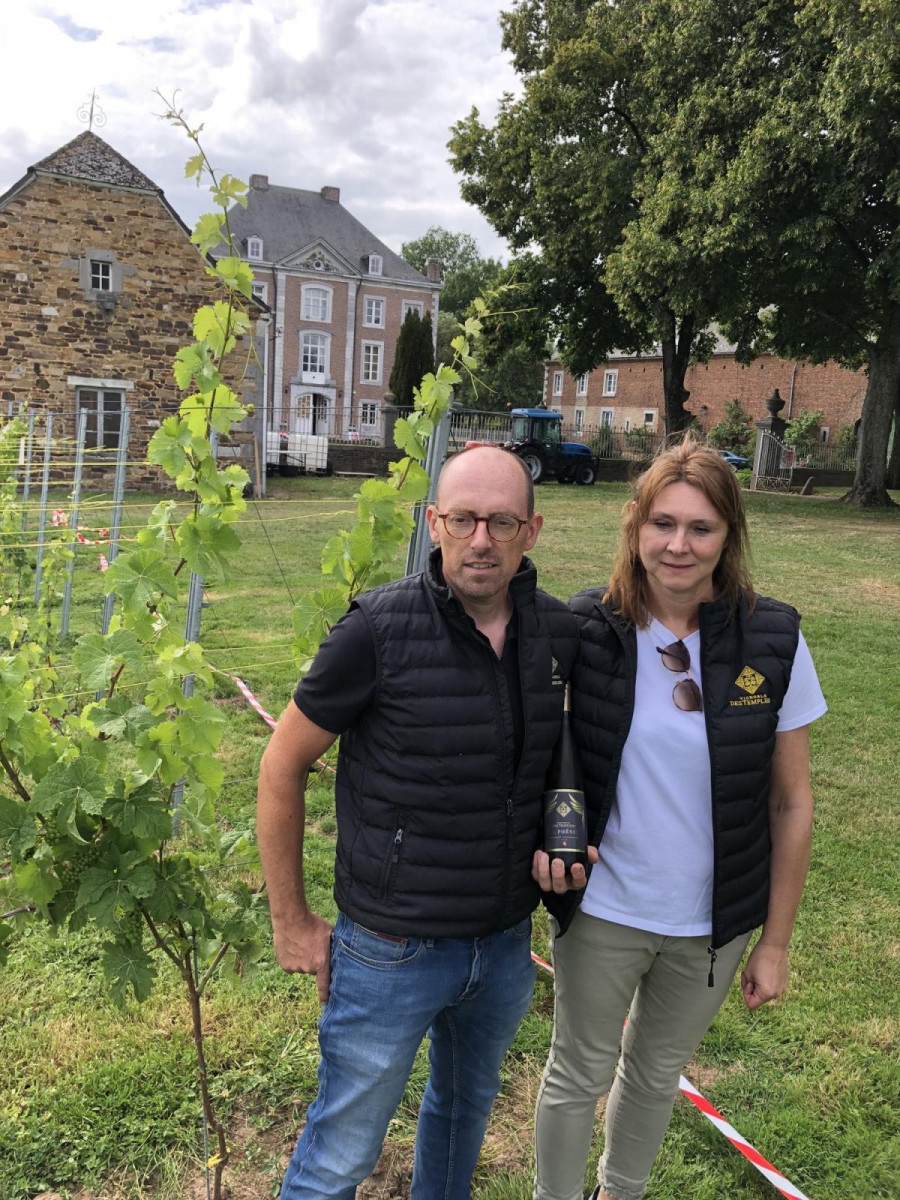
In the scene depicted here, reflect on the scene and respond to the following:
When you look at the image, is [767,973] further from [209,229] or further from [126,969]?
[209,229]

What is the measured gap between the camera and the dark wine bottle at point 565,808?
5.41 feet

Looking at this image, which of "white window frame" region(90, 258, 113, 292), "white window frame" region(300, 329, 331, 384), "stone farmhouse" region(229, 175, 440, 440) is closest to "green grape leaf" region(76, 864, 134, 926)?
"white window frame" region(90, 258, 113, 292)

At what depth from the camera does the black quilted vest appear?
180cm

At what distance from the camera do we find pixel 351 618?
5.31 ft

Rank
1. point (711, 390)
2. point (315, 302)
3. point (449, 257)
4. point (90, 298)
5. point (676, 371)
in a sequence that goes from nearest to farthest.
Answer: point (90, 298) → point (676, 371) → point (711, 390) → point (315, 302) → point (449, 257)

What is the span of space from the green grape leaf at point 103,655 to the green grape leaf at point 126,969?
1.88 feet

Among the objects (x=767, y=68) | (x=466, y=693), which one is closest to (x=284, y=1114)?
(x=466, y=693)

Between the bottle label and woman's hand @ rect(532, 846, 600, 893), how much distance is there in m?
0.02

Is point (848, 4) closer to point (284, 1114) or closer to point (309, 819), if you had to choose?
point (309, 819)

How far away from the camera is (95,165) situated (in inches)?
692

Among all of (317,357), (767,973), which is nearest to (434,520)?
(767,973)

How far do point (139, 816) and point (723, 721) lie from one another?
1.20 metres

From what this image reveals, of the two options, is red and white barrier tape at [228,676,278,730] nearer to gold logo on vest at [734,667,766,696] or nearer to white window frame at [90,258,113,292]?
gold logo on vest at [734,667,766,696]

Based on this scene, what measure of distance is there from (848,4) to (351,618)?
1802cm
